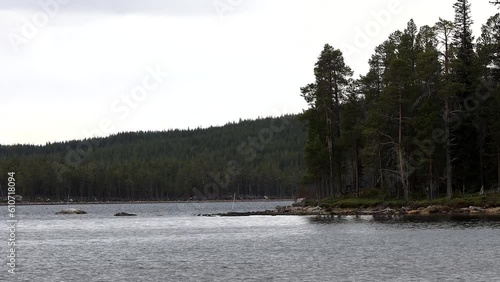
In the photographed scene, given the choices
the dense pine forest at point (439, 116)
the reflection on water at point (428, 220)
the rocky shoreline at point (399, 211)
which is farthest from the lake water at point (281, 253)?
the dense pine forest at point (439, 116)

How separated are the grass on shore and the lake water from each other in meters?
8.11

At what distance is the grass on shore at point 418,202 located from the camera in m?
76.8

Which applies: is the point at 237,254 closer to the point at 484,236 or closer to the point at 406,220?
the point at 484,236

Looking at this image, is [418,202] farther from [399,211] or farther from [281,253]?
[281,253]

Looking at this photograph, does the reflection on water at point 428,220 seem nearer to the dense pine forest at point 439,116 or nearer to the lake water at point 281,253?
the lake water at point 281,253

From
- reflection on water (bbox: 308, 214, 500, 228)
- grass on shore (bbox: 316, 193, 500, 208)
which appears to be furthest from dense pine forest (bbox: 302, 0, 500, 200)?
reflection on water (bbox: 308, 214, 500, 228)

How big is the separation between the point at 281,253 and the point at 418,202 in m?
37.1

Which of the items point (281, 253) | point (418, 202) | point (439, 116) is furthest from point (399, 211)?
point (281, 253)

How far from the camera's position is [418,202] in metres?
82.6

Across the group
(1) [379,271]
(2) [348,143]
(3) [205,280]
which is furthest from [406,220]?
(3) [205,280]

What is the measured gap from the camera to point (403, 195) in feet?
300

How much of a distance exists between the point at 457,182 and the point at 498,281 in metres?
56.1

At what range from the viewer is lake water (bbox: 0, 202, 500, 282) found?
39062 mm

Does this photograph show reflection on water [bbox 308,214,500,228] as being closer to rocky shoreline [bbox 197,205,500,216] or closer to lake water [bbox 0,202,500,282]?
lake water [bbox 0,202,500,282]
